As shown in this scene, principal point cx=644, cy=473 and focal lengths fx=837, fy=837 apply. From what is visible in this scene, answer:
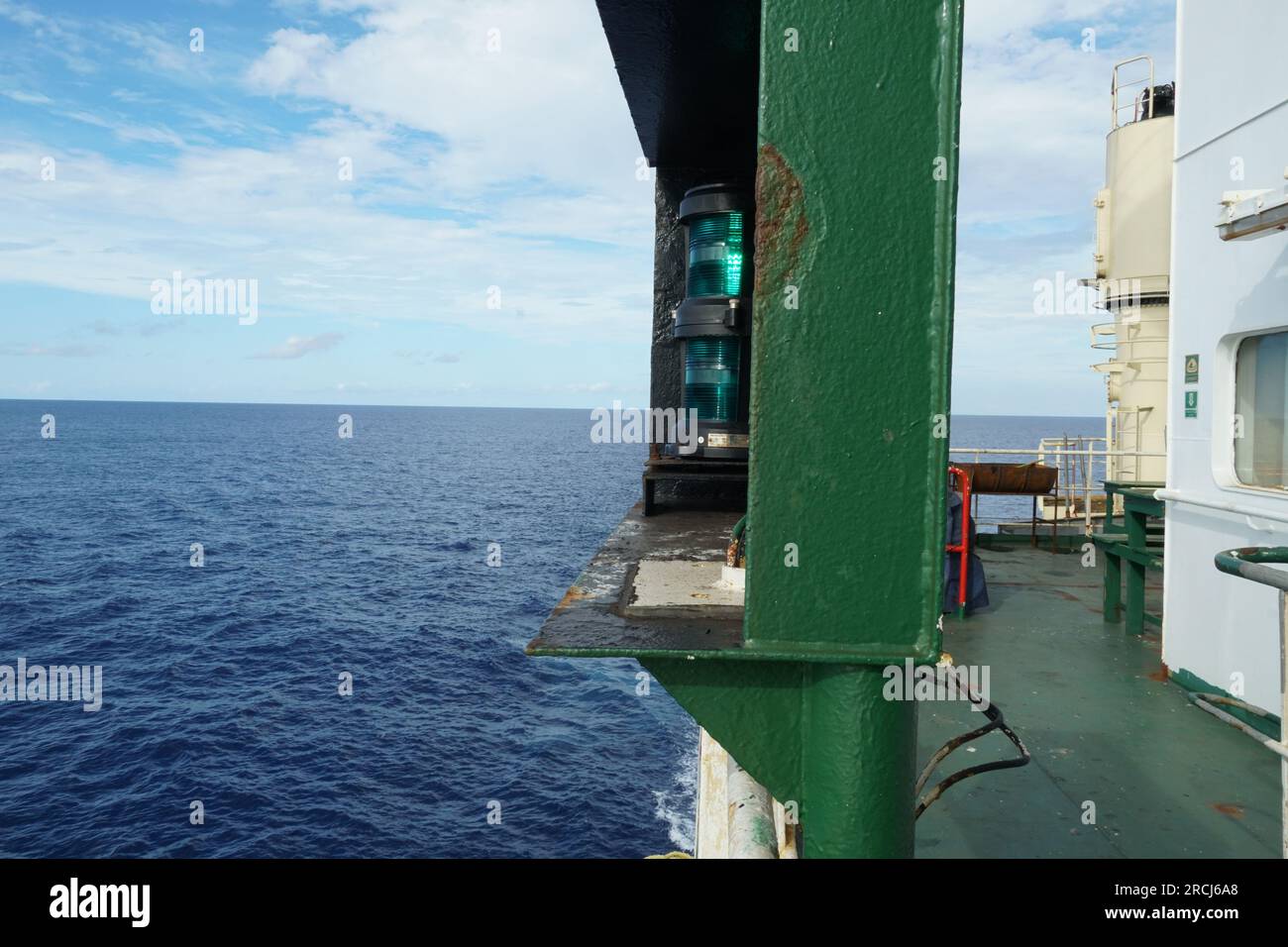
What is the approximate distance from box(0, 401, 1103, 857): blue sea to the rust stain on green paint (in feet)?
61.7

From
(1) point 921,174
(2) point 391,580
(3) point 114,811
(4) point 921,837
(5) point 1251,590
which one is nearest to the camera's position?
(1) point 921,174

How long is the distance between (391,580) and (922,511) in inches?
1735

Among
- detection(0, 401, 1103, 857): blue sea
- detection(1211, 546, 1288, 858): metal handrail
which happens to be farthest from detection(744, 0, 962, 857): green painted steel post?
detection(0, 401, 1103, 857): blue sea

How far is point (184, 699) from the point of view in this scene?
2781 centimetres

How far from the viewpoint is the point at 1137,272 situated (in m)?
16.2

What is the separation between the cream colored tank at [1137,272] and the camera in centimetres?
1574

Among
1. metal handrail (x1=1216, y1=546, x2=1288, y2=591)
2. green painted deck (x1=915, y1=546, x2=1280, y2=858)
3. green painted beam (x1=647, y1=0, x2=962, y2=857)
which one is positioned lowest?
green painted deck (x1=915, y1=546, x2=1280, y2=858)

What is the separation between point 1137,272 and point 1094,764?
13374 millimetres

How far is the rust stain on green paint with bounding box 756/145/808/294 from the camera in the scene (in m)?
1.85

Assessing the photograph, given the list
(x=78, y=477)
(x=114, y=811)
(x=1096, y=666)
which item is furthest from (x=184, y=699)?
(x=78, y=477)

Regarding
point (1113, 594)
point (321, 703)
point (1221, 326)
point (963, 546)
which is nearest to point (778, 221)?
point (1221, 326)

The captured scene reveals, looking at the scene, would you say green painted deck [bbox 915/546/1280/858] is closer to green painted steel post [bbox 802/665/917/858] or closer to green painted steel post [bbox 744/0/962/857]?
green painted steel post [bbox 802/665/917/858]

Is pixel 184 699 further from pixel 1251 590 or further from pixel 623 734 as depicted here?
pixel 1251 590
